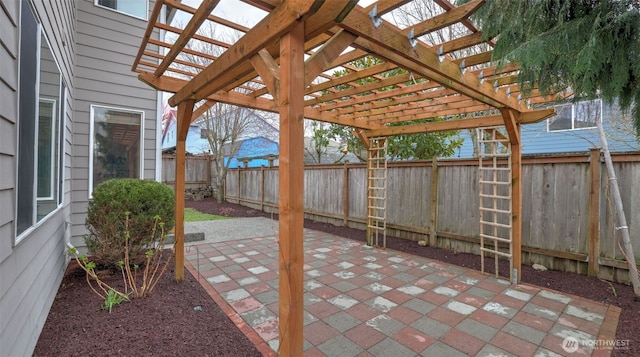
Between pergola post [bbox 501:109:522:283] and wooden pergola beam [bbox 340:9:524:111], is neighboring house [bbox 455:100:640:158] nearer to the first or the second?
pergola post [bbox 501:109:522:283]

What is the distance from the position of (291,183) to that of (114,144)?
13.8 ft

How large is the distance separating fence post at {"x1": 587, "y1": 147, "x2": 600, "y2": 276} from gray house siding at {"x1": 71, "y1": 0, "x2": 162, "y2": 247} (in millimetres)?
6113

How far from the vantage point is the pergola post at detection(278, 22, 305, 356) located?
4.94 feet

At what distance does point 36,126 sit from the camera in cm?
204

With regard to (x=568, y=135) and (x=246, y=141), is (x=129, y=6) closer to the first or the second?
(x=568, y=135)

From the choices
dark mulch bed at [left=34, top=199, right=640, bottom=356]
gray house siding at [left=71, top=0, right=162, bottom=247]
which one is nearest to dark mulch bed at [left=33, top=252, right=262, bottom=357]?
dark mulch bed at [left=34, top=199, right=640, bottom=356]

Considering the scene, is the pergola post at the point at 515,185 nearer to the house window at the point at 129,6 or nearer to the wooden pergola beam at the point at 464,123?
the wooden pergola beam at the point at 464,123

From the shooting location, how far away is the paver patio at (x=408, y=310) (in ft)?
7.25

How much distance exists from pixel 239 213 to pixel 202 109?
595 centimetres

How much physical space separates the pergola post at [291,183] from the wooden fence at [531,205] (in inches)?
33.5

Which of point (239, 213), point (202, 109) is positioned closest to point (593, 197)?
point (202, 109)

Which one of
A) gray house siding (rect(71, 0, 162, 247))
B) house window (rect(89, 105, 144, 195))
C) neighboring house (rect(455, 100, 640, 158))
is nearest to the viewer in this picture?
gray house siding (rect(71, 0, 162, 247))

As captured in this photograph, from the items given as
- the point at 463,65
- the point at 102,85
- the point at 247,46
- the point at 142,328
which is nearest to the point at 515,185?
the point at 463,65

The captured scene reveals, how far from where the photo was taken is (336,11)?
139 cm
